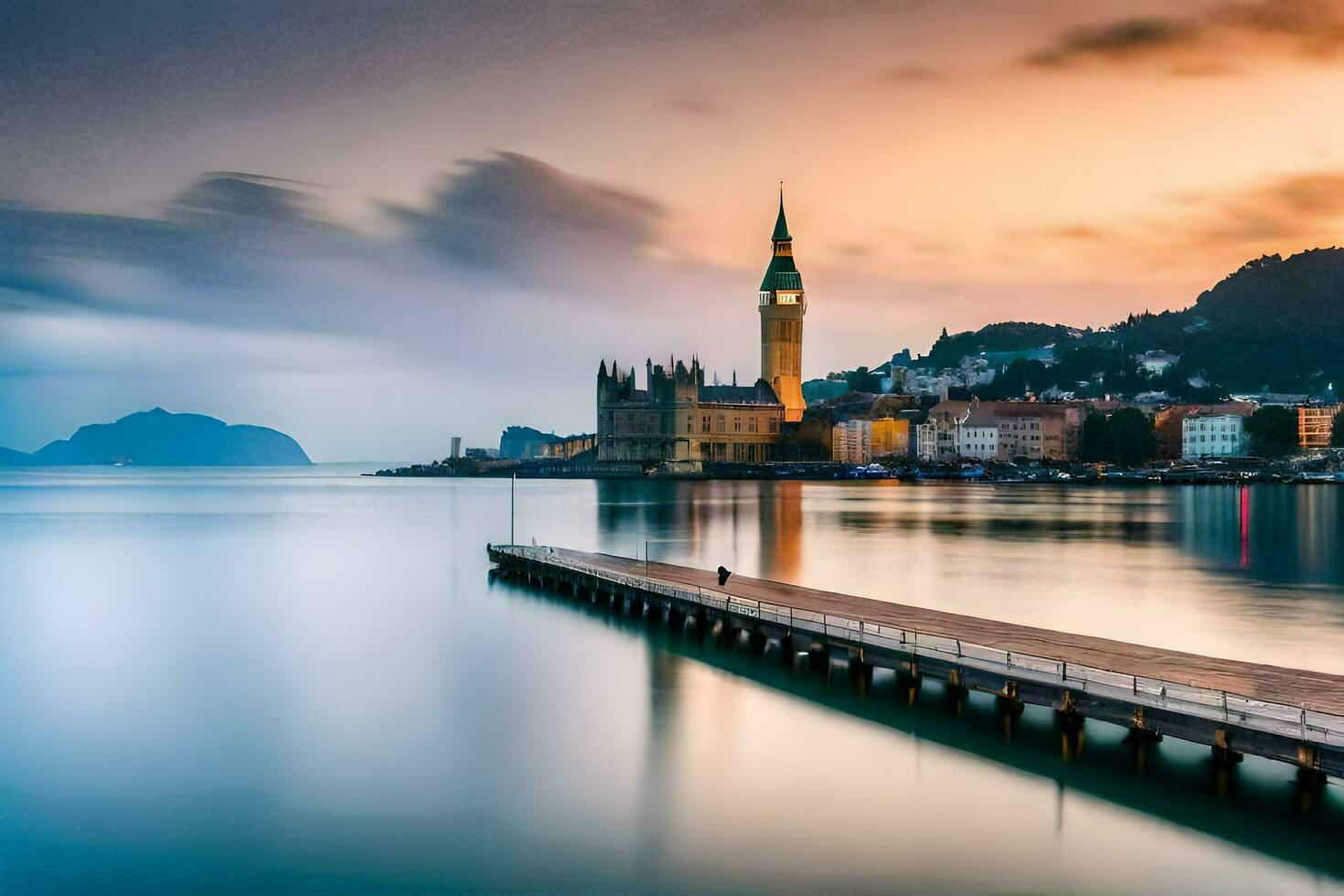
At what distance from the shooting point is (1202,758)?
683 inches

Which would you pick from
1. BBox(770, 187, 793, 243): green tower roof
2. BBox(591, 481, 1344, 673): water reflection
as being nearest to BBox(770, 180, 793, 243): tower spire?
BBox(770, 187, 793, 243): green tower roof

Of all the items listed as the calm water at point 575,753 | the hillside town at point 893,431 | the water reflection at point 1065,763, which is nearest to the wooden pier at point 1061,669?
the water reflection at point 1065,763

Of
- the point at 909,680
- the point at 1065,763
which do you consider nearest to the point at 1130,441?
the point at 909,680

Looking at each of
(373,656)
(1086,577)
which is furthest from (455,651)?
(1086,577)

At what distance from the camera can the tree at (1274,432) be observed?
14338 cm

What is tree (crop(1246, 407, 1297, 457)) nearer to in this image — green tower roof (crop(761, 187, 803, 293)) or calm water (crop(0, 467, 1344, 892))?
green tower roof (crop(761, 187, 803, 293))

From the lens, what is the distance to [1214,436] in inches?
6048

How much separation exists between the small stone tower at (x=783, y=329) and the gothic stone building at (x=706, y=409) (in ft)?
0.42

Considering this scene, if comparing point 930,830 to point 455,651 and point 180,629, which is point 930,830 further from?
point 180,629

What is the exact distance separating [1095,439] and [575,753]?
13886 centimetres

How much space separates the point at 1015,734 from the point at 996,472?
131 metres

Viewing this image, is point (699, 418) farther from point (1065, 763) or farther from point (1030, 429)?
point (1065, 763)

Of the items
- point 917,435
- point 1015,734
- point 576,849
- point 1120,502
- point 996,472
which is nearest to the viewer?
point 576,849

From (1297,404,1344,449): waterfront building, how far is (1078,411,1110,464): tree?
75.7ft
